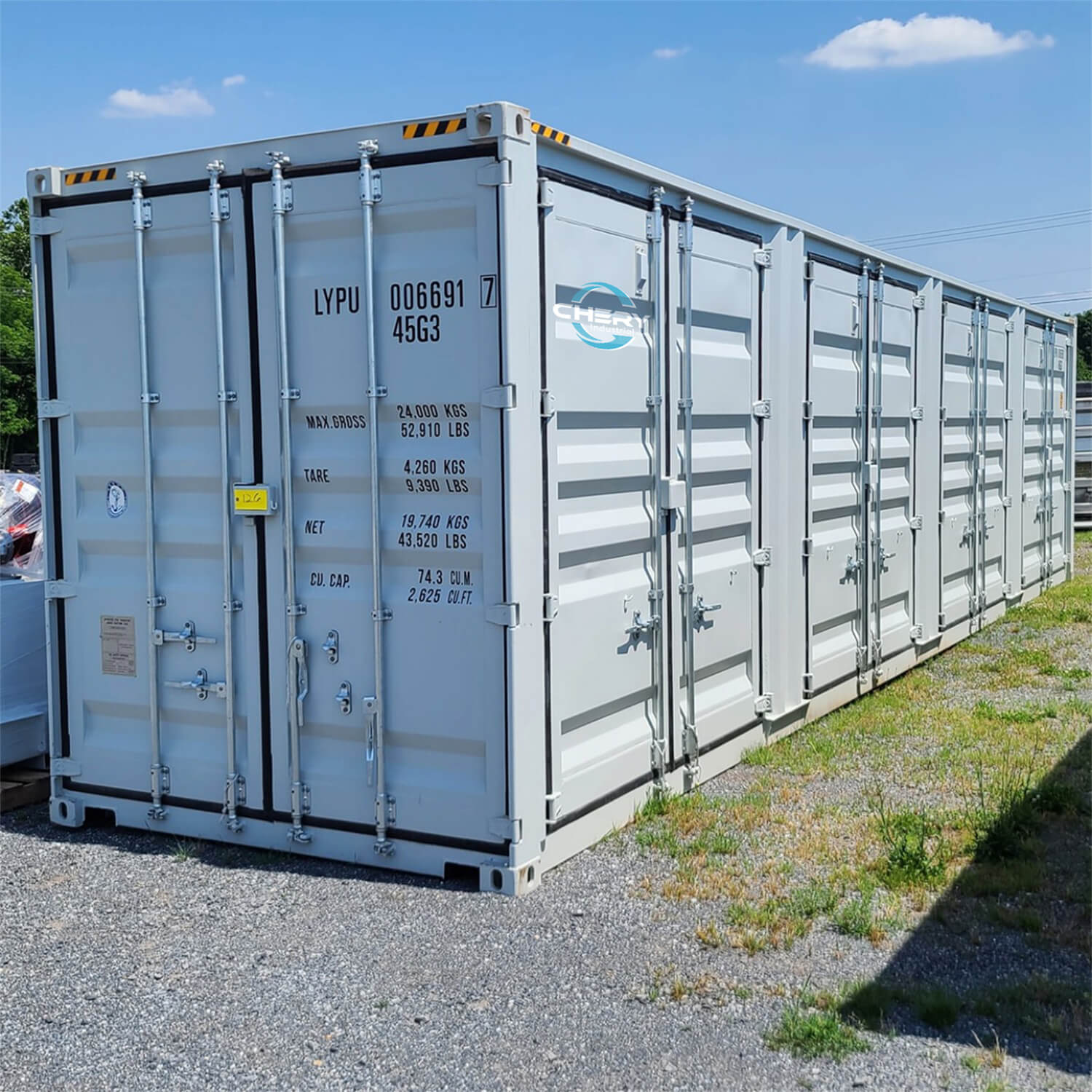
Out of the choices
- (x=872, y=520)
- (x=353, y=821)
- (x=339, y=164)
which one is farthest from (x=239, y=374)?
(x=872, y=520)

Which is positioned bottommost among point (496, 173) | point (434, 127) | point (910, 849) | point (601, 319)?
point (910, 849)

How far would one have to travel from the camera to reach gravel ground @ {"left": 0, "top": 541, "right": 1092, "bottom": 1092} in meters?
3.97

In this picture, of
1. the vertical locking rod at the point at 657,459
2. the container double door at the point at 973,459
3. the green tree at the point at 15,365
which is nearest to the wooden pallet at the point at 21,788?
the vertical locking rod at the point at 657,459

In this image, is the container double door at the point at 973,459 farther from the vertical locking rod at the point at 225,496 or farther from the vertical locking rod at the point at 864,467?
the vertical locking rod at the point at 225,496

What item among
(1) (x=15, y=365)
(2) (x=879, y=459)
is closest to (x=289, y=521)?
(2) (x=879, y=459)

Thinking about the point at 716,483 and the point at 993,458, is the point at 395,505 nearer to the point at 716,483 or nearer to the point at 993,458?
the point at 716,483

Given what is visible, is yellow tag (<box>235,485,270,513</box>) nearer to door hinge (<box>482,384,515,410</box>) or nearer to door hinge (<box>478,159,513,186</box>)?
door hinge (<box>482,384,515,410</box>)

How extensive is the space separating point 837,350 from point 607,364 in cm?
319

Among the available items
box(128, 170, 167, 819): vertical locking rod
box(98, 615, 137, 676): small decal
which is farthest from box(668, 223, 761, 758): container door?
box(98, 615, 137, 676): small decal

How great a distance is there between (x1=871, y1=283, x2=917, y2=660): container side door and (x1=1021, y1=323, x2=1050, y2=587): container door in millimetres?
4192

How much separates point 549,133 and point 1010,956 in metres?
3.78

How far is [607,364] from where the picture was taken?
20.1ft

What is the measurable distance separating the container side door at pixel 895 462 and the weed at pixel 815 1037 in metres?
5.61

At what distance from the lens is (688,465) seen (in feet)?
22.3
